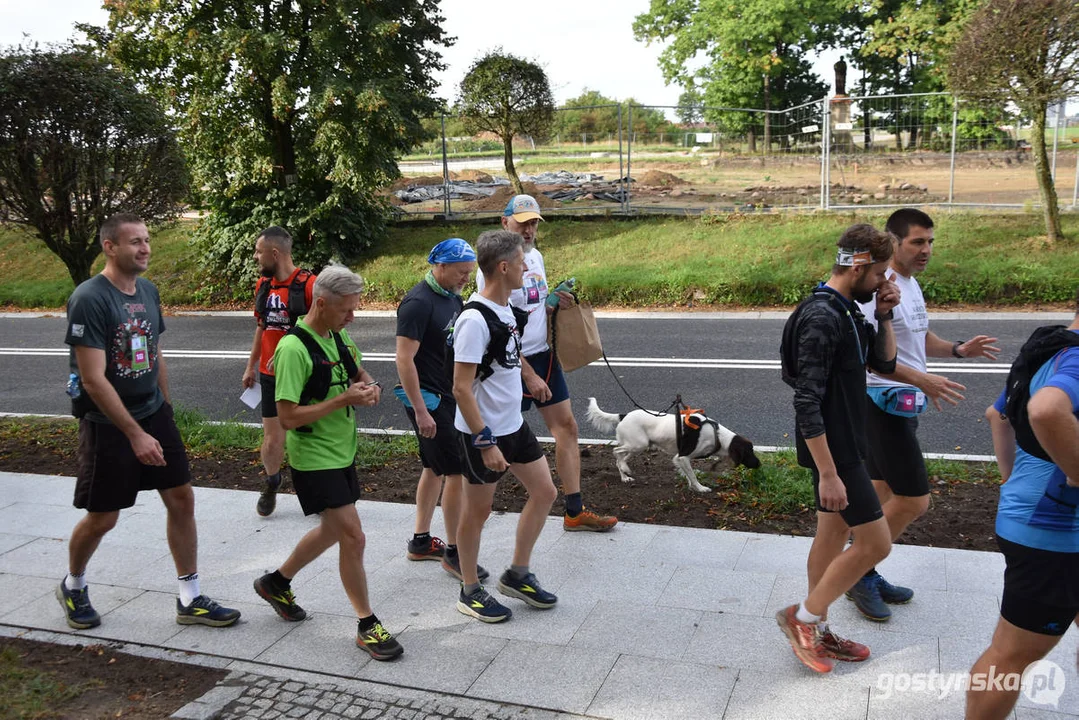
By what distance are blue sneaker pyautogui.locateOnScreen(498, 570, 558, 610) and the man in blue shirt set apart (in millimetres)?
2137

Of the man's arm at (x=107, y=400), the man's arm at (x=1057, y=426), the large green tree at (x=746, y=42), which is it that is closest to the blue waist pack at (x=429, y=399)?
the man's arm at (x=107, y=400)

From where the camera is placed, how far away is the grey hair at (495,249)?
4.16 metres

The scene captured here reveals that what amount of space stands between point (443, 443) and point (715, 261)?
11.5m

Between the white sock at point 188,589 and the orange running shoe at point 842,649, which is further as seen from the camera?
the white sock at point 188,589

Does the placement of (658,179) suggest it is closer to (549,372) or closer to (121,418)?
(549,372)

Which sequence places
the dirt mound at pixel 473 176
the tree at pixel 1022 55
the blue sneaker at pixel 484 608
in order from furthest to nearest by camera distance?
1. the dirt mound at pixel 473 176
2. the tree at pixel 1022 55
3. the blue sneaker at pixel 484 608

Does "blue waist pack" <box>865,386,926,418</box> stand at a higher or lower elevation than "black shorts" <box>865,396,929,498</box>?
higher

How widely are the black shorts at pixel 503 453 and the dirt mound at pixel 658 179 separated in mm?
17499

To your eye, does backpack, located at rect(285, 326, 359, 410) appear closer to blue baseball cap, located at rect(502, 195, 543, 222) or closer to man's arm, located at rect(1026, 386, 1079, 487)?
blue baseball cap, located at rect(502, 195, 543, 222)

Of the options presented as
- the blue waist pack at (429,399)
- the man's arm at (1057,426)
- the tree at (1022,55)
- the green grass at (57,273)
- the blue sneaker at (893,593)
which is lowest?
the blue sneaker at (893,593)

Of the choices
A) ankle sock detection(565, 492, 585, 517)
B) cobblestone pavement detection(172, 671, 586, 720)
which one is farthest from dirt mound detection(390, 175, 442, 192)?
cobblestone pavement detection(172, 671, 586, 720)

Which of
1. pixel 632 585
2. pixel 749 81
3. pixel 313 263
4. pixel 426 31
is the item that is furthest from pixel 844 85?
pixel 632 585

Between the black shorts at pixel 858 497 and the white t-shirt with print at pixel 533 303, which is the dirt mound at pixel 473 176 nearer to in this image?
the white t-shirt with print at pixel 533 303

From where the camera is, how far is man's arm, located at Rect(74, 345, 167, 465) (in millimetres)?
4141
